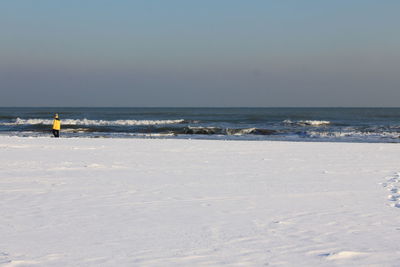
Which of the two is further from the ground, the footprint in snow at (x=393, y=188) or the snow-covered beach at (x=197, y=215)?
the footprint in snow at (x=393, y=188)

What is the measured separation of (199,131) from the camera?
36906 millimetres

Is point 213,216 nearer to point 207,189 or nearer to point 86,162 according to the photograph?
point 207,189

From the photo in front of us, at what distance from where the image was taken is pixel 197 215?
591 centimetres

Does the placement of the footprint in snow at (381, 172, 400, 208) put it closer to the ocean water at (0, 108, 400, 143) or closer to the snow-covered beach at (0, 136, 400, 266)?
the snow-covered beach at (0, 136, 400, 266)

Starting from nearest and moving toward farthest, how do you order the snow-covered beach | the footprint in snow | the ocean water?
the snow-covered beach → the footprint in snow → the ocean water

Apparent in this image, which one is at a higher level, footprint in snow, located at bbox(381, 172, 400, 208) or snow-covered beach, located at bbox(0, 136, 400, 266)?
footprint in snow, located at bbox(381, 172, 400, 208)

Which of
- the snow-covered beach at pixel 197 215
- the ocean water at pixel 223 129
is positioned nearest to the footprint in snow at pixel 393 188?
the snow-covered beach at pixel 197 215

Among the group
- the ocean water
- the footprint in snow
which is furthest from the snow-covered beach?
the ocean water

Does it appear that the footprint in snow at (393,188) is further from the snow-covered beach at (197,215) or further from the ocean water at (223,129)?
the ocean water at (223,129)

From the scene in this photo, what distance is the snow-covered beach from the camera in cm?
429

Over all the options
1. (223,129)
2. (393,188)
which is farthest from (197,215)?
(223,129)

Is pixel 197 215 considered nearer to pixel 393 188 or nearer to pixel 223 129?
pixel 393 188

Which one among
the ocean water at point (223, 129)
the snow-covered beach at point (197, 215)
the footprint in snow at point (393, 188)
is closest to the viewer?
the snow-covered beach at point (197, 215)

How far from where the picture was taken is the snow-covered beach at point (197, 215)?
4293mm
